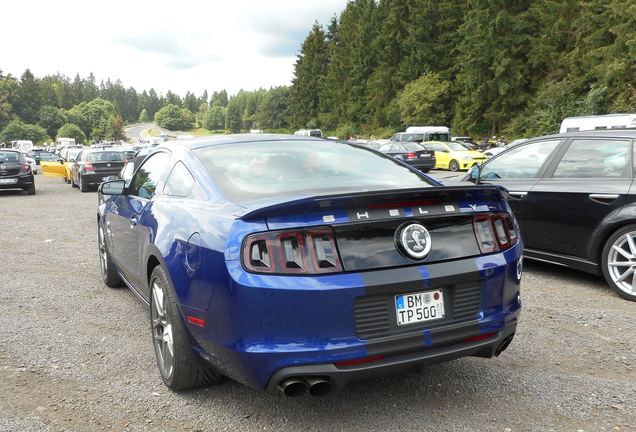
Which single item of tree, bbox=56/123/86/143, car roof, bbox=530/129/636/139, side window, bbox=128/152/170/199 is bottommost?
tree, bbox=56/123/86/143

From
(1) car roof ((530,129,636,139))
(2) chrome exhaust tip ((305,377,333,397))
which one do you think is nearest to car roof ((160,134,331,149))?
(2) chrome exhaust tip ((305,377,333,397))

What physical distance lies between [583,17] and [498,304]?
39299mm

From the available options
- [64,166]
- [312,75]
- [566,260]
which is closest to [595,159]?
[566,260]

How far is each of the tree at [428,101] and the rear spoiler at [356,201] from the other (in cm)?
4920

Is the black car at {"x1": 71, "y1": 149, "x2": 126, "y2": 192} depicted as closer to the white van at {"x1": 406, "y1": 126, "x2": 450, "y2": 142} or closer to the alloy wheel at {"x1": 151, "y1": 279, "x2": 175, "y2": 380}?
the alloy wheel at {"x1": 151, "y1": 279, "x2": 175, "y2": 380}

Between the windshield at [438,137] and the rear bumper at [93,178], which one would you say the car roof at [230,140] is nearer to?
the rear bumper at [93,178]

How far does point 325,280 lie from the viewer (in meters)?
Answer: 2.56

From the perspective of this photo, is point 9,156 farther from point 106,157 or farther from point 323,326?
point 323,326

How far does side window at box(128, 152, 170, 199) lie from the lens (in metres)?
4.09

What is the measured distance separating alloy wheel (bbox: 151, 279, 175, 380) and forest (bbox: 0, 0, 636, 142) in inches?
1313

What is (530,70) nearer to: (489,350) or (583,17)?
(583,17)

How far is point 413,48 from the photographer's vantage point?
180 ft

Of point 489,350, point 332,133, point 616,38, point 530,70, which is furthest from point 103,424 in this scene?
point 332,133

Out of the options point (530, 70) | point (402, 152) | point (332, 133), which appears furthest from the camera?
point (332, 133)
